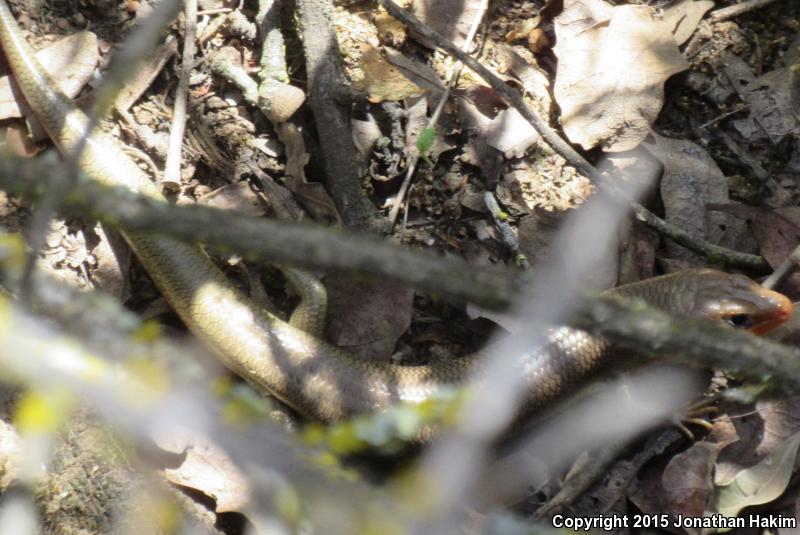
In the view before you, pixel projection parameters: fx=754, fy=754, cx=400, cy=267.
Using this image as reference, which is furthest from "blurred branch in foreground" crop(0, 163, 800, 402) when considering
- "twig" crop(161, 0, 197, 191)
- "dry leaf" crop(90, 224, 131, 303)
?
"twig" crop(161, 0, 197, 191)

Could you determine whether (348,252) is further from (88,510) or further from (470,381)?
(470,381)

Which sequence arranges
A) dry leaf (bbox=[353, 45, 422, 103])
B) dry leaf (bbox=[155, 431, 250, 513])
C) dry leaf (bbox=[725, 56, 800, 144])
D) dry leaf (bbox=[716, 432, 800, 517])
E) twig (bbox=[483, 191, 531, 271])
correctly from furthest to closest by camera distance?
dry leaf (bbox=[725, 56, 800, 144]), dry leaf (bbox=[353, 45, 422, 103]), twig (bbox=[483, 191, 531, 271]), dry leaf (bbox=[716, 432, 800, 517]), dry leaf (bbox=[155, 431, 250, 513])

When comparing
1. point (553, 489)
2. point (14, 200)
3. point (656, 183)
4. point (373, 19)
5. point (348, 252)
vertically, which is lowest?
point (553, 489)

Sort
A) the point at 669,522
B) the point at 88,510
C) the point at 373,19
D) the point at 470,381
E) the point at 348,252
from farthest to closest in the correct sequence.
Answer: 1. the point at 373,19
2. the point at 470,381
3. the point at 669,522
4. the point at 88,510
5. the point at 348,252

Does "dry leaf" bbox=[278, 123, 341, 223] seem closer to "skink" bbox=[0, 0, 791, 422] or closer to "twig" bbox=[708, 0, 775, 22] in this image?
"skink" bbox=[0, 0, 791, 422]

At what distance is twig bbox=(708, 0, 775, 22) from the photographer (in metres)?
4.33

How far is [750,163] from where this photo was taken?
4.19 meters

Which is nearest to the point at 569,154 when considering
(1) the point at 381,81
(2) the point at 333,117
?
(1) the point at 381,81

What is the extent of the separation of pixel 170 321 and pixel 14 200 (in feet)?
3.01

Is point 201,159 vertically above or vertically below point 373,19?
below

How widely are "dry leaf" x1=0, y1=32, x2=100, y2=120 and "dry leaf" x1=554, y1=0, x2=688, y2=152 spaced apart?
8.13 ft

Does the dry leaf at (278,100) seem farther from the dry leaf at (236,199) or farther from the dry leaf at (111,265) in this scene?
the dry leaf at (111,265)

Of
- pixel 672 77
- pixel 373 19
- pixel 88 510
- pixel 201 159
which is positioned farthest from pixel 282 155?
pixel 672 77

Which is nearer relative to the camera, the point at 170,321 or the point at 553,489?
the point at 553,489
